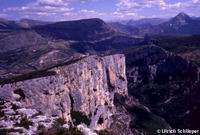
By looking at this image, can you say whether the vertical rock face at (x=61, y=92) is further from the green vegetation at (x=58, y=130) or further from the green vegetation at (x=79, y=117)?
the green vegetation at (x=58, y=130)

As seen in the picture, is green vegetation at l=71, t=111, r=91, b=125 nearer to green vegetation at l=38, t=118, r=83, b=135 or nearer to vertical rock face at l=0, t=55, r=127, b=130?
vertical rock face at l=0, t=55, r=127, b=130

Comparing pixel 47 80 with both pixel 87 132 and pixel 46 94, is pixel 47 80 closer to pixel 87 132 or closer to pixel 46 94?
→ pixel 46 94

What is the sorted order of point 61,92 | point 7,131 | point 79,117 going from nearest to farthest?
1. point 7,131
2. point 61,92
3. point 79,117

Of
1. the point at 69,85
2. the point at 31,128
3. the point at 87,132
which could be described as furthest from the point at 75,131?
the point at 69,85

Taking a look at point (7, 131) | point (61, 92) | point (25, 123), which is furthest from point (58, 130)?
point (61, 92)

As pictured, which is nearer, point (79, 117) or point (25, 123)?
point (25, 123)

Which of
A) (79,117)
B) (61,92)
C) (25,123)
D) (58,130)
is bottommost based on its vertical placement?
(79,117)

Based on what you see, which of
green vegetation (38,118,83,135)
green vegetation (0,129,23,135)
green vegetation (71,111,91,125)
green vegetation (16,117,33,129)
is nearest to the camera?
green vegetation (38,118,83,135)

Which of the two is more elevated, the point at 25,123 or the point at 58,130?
the point at 25,123

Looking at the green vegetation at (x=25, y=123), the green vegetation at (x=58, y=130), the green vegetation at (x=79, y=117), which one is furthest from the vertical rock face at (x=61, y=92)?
the green vegetation at (x=58, y=130)

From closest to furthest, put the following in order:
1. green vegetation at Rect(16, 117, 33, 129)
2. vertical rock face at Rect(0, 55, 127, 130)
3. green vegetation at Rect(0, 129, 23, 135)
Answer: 1. green vegetation at Rect(0, 129, 23, 135)
2. green vegetation at Rect(16, 117, 33, 129)
3. vertical rock face at Rect(0, 55, 127, 130)

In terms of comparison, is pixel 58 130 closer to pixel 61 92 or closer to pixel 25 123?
pixel 25 123

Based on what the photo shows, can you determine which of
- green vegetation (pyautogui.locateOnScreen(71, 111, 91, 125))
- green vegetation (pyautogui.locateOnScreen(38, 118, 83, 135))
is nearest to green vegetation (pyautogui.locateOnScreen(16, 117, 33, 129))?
green vegetation (pyautogui.locateOnScreen(38, 118, 83, 135))
